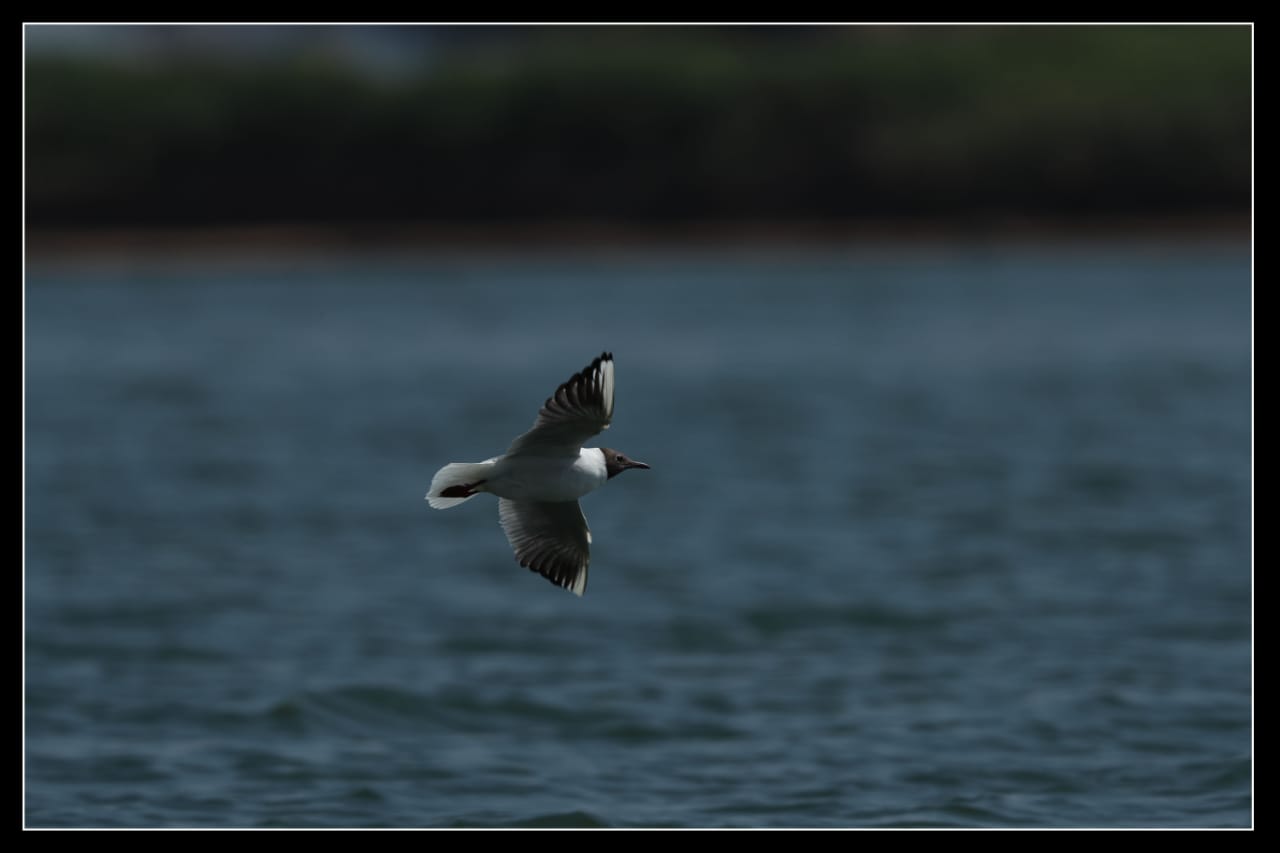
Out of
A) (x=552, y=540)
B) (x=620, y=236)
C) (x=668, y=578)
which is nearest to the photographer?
(x=552, y=540)

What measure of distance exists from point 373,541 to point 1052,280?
30045 millimetres

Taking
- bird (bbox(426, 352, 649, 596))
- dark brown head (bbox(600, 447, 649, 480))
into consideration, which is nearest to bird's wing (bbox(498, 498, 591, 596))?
bird (bbox(426, 352, 649, 596))

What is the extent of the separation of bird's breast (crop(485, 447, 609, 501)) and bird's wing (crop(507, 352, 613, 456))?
6 cm

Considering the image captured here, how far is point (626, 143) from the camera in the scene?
57656 millimetres

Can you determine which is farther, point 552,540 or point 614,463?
point 552,540

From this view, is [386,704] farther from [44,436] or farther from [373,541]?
[44,436]

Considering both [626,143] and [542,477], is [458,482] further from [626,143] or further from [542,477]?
[626,143]

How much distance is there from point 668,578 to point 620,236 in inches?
1502

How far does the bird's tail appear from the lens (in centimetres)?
834

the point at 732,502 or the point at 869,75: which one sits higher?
the point at 869,75

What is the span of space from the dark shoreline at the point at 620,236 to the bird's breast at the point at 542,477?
161ft

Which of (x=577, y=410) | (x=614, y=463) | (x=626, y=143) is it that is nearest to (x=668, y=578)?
(x=614, y=463)

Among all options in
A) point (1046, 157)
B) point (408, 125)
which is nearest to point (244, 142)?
point (408, 125)
